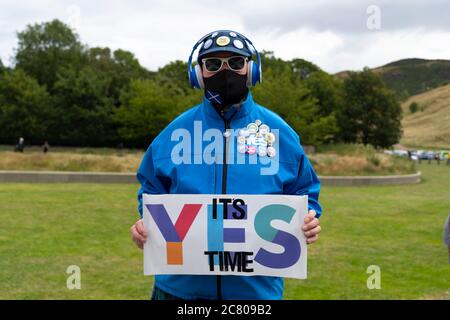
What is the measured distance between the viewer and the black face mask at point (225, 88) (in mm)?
3170

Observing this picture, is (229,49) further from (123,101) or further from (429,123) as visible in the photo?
(429,123)

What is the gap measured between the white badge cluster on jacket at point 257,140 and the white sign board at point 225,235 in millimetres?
284

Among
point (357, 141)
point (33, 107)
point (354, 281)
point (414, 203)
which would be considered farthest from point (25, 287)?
point (357, 141)

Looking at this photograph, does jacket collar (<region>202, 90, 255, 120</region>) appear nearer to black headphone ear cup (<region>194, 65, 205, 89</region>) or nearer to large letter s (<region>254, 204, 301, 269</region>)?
black headphone ear cup (<region>194, 65, 205, 89</region>)

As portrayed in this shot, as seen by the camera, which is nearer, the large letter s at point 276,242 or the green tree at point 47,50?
the large letter s at point 276,242

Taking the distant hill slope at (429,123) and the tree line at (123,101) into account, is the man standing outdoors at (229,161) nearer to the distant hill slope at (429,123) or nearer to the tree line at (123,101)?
the tree line at (123,101)

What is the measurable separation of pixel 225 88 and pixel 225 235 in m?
0.86

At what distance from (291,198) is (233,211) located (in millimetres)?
335

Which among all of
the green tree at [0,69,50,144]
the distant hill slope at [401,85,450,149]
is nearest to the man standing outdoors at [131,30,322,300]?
the green tree at [0,69,50,144]

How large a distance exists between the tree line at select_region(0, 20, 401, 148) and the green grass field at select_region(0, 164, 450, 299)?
77.9 ft

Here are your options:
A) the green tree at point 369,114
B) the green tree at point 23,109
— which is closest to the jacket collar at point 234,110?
the green tree at point 23,109
